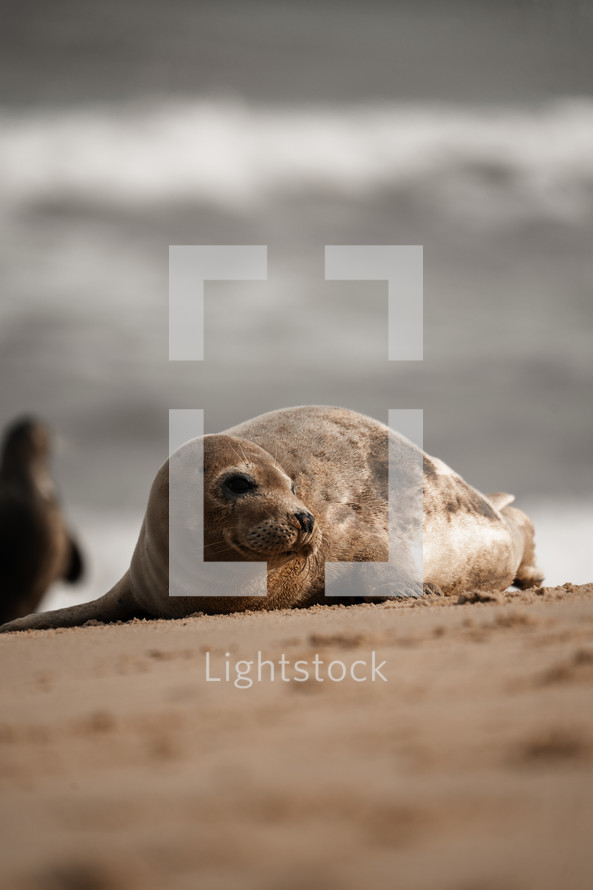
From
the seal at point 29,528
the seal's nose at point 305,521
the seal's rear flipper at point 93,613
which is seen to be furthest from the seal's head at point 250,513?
the seal at point 29,528

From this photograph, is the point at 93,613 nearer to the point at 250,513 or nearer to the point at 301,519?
the point at 250,513

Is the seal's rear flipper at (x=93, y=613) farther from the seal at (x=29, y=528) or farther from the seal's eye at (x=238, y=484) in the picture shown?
the seal at (x=29, y=528)

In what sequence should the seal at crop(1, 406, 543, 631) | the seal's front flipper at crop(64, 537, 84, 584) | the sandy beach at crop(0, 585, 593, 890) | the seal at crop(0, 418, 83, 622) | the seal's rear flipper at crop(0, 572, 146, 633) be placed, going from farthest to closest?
the seal's front flipper at crop(64, 537, 84, 584), the seal at crop(0, 418, 83, 622), the seal's rear flipper at crop(0, 572, 146, 633), the seal at crop(1, 406, 543, 631), the sandy beach at crop(0, 585, 593, 890)

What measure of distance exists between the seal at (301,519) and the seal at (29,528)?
1.85m

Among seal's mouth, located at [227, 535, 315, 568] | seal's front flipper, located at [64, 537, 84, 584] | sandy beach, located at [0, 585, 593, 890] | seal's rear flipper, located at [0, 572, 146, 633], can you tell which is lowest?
seal's front flipper, located at [64, 537, 84, 584]

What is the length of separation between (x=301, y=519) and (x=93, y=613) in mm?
1886

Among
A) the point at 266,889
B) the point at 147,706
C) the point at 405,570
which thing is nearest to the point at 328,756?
the point at 266,889

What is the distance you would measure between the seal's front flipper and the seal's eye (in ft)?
12.3

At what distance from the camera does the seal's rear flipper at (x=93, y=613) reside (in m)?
6.12

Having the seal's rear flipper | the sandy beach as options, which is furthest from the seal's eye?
the sandy beach

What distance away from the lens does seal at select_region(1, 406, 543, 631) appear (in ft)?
18.0

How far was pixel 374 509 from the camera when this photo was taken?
630 cm

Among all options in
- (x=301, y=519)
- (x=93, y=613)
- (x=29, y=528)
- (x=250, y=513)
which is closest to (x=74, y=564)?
(x=29, y=528)

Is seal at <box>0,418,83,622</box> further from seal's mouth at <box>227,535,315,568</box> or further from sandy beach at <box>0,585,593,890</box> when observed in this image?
sandy beach at <box>0,585,593,890</box>
